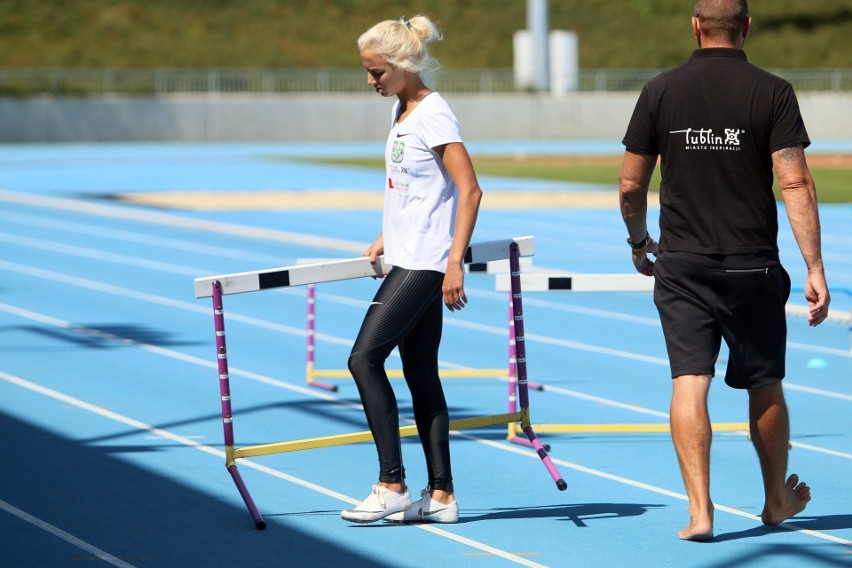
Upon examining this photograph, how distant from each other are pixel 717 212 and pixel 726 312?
A: 353 mm

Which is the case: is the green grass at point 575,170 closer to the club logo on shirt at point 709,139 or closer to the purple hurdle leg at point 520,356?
the purple hurdle leg at point 520,356

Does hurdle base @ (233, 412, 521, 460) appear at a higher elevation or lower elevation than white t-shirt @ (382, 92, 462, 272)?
lower

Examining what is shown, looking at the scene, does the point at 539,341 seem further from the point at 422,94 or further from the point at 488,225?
the point at 488,225

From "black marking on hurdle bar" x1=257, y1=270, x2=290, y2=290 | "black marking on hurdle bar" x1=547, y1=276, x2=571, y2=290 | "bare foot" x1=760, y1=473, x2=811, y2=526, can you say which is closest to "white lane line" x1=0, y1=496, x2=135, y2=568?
"black marking on hurdle bar" x1=257, y1=270, x2=290, y2=290

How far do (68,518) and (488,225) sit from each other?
16.1 meters

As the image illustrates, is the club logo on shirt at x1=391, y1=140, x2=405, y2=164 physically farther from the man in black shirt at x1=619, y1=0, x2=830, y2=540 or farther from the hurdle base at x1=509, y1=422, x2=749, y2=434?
the hurdle base at x1=509, y1=422, x2=749, y2=434

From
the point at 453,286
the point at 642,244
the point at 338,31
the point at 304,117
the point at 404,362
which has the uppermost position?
the point at 338,31

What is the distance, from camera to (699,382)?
5582 millimetres

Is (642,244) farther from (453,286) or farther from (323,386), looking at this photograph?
(323,386)

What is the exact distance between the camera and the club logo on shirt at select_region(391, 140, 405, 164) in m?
5.84

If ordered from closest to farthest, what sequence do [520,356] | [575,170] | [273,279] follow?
[273,279] → [520,356] → [575,170]

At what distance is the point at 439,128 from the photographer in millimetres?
5785

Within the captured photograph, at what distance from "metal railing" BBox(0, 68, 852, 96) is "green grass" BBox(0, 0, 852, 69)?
2314 mm

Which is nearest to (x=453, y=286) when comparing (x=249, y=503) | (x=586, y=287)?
(x=249, y=503)
